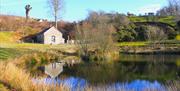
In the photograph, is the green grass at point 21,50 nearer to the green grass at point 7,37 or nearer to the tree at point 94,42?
the tree at point 94,42

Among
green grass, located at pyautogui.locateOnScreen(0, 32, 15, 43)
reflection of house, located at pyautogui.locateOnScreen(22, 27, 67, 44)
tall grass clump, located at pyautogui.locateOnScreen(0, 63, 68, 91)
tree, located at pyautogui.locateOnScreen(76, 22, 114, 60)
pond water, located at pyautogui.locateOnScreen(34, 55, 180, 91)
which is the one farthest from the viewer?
green grass, located at pyautogui.locateOnScreen(0, 32, 15, 43)

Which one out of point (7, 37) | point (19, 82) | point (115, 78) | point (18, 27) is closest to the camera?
point (19, 82)

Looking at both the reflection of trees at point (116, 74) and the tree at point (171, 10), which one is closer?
the reflection of trees at point (116, 74)

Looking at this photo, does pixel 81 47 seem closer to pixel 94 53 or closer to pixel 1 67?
pixel 94 53

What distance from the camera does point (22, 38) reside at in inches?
2896

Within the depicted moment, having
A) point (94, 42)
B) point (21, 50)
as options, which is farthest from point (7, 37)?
point (21, 50)

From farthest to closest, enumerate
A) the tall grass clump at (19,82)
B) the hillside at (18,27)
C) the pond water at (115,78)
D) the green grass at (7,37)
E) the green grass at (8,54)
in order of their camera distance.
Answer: the hillside at (18,27)
the green grass at (7,37)
the green grass at (8,54)
the pond water at (115,78)
the tall grass clump at (19,82)

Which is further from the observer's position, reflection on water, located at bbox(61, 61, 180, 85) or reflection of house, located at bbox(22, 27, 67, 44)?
reflection of house, located at bbox(22, 27, 67, 44)

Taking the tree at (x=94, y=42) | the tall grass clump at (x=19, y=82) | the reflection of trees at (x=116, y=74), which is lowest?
the reflection of trees at (x=116, y=74)

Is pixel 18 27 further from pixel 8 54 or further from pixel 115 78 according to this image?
pixel 115 78

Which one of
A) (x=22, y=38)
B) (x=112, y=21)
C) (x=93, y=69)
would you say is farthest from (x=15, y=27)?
(x=93, y=69)

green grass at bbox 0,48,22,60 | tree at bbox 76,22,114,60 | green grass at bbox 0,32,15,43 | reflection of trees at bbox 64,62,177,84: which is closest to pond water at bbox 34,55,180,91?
reflection of trees at bbox 64,62,177,84

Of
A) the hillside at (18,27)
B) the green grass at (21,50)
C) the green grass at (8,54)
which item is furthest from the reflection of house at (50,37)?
the green grass at (8,54)

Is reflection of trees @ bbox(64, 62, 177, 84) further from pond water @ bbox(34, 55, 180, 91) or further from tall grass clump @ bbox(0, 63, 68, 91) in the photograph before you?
tall grass clump @ bbox(0, 63, 68, 91)
